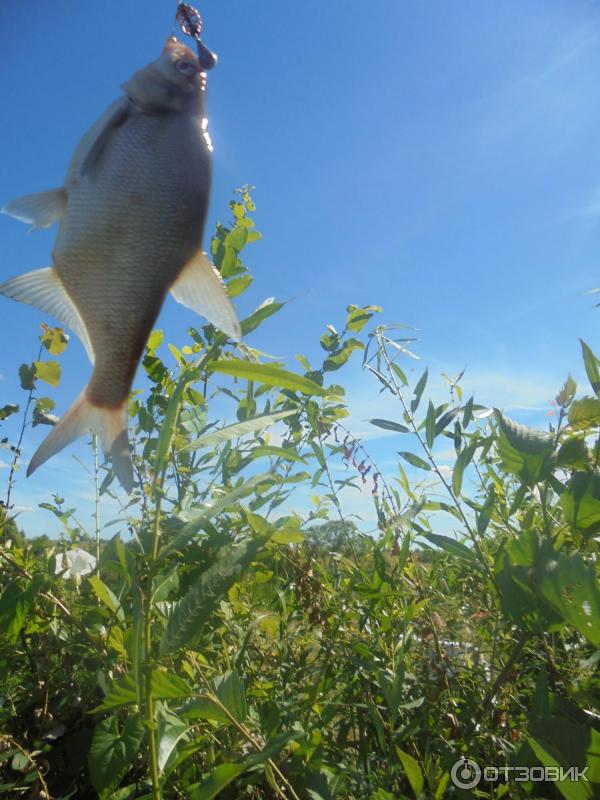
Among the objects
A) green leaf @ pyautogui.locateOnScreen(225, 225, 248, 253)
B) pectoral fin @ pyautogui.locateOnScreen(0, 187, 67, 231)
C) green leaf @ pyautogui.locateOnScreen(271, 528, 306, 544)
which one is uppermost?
green leaf @ pyautogui.locateOnScreen(225, 225, 248, 253)

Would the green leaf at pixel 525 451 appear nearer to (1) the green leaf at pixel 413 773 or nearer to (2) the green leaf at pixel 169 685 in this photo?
(1) the green leaf at pixel 413 773

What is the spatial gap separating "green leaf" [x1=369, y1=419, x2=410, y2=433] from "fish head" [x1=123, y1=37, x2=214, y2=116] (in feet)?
3.26

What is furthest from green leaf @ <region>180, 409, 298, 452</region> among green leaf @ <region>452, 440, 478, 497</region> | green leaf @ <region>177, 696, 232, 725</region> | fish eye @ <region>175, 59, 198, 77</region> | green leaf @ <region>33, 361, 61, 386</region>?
green leaf @ <region>33, 361, 61, 386</region>

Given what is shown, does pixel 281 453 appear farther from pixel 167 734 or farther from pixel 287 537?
pixel 167 734

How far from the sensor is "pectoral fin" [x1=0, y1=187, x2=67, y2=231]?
3.89ft

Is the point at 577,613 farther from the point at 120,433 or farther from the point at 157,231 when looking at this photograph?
the point at 157,231

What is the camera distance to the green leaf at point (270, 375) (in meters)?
0.80

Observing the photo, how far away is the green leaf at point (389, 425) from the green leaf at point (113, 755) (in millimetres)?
1039

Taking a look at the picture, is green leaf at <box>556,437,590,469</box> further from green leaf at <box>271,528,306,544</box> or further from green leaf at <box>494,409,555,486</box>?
green leaf at <box>271,528,306,544</box>

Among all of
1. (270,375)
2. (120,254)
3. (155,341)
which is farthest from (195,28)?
(155,341)

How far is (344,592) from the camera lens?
1580 mm

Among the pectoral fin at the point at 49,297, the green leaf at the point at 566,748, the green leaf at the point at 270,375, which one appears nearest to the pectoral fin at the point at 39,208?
the pectoral fin at the point at 49,297

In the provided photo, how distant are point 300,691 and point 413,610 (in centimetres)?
Result: 35

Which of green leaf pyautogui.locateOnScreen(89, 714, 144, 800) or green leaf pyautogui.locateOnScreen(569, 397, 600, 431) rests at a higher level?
green leaf pyautogui.locateOnScreen(569, 397, 600, 431)
